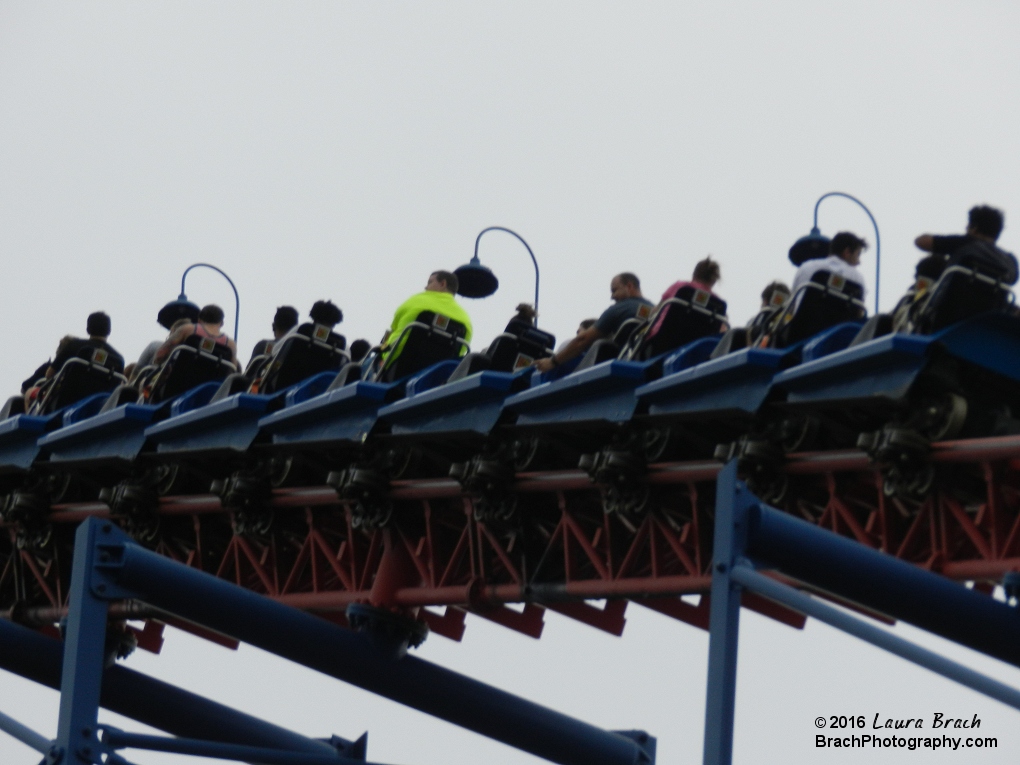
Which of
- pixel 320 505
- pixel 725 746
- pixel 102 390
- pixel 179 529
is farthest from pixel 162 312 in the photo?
pixel 725 746

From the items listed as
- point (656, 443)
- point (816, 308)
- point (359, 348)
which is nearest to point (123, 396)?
point (359, 348)

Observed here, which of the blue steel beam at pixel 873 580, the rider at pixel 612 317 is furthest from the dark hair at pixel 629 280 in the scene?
the blue steel beam at pixel 873 580

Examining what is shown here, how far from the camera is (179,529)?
648 inches

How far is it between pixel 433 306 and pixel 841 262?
10.4ft

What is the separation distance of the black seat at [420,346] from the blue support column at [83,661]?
204 centimetres

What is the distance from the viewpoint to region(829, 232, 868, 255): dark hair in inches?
460

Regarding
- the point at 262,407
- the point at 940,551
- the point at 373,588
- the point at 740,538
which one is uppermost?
the point at 262,407

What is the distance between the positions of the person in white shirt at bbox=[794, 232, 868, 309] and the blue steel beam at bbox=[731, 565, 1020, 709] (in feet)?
7.67

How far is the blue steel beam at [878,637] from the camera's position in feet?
30.1

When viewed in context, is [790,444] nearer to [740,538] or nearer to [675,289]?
[675,289]

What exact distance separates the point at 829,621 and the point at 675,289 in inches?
128

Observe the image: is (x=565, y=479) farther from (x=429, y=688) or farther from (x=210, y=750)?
(x=210, y=750)

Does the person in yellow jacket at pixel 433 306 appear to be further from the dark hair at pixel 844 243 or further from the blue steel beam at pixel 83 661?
the dark hair at pixel 844 243

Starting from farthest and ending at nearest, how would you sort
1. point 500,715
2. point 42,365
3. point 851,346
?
point 42,365
point 500,715
point 851,346
